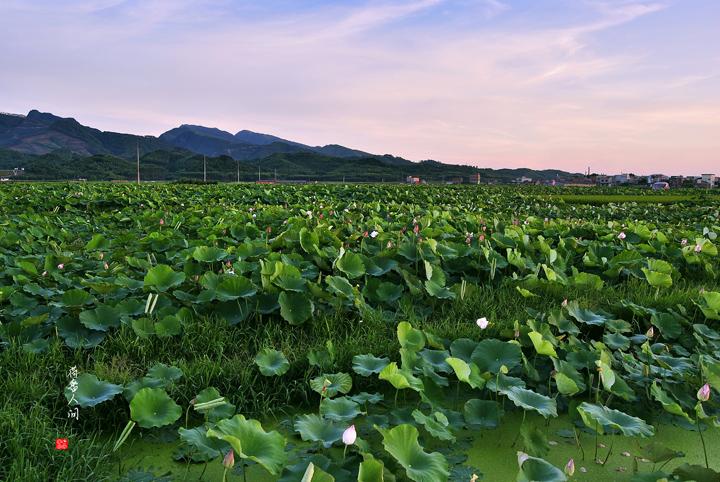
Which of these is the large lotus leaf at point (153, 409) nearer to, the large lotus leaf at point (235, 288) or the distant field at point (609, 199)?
the large lotus leaf at point (235, 288)

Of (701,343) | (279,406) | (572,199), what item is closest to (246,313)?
(279,406)

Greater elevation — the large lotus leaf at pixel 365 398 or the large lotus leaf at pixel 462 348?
the large lotus leaf at pixel 462 348

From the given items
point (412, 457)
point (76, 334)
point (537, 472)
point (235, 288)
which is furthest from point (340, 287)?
point (537, 472)


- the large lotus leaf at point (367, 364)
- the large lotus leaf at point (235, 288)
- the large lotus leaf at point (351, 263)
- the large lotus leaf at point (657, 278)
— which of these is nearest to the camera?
the large lotus leaf at point (367, 364)

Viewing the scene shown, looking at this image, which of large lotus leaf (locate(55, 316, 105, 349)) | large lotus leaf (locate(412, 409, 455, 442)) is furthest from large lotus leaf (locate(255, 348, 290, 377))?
large lotus leaf (locate(55, 316, 105, 349))

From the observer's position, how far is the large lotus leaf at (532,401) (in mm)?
1758

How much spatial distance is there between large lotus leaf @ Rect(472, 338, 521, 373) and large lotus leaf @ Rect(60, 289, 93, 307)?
2.08 meters

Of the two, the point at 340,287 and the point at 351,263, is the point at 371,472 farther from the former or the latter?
the point at 351,263

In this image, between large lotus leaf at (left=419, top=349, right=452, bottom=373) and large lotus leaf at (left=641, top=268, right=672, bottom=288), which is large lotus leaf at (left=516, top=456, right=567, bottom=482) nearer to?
large lotus leaf at (left=419, top=349, right=452, bottom=373)

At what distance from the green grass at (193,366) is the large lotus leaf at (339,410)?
35 cm

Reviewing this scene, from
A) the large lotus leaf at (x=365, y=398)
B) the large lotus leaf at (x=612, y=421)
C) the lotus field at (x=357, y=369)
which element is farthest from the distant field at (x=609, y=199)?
the large lotus leaf at (x=365, y=398)

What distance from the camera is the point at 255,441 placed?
1.45 metres

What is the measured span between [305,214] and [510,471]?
Result: 529 centimetres

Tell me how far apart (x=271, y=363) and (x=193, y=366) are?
0.37 metres
